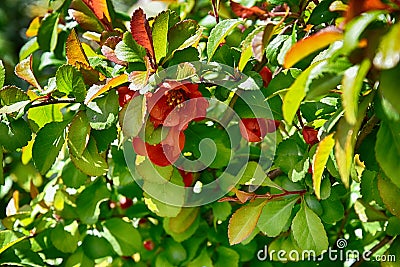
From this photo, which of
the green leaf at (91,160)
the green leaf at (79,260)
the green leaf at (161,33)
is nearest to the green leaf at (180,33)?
the green leaf at (161,33)

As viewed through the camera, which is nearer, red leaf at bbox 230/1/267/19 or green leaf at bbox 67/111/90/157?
green leaf at bbox 67/111/90/157

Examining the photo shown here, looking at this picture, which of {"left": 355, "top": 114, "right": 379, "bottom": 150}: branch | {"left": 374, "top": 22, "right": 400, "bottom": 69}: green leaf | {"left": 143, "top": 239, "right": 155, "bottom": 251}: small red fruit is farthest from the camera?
{"left": 143, "top": 239, "right": 155, "bottom": 251}: small red fruit

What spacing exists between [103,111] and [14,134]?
10 cm

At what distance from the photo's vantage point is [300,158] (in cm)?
58

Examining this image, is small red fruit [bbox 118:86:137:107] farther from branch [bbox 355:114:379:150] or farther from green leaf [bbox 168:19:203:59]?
branch [bbox 355:114:379:150]

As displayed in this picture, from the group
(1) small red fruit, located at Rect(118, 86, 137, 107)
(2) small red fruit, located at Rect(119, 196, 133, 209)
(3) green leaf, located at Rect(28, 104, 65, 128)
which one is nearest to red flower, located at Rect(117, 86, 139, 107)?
(1) small red fruit, located at Rect(118, 86, 137, 107)

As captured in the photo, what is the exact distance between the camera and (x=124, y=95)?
52cm

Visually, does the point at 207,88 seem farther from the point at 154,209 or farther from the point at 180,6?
the point at 180,6

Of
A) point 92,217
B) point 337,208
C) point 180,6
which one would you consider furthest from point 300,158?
point 180,6

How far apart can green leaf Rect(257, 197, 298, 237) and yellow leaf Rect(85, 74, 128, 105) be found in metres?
0.21

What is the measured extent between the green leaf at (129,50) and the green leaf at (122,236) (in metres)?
0.29

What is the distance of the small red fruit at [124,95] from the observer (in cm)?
51

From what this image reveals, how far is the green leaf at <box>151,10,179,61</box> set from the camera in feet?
1.67

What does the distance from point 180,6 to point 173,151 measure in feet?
1.31
